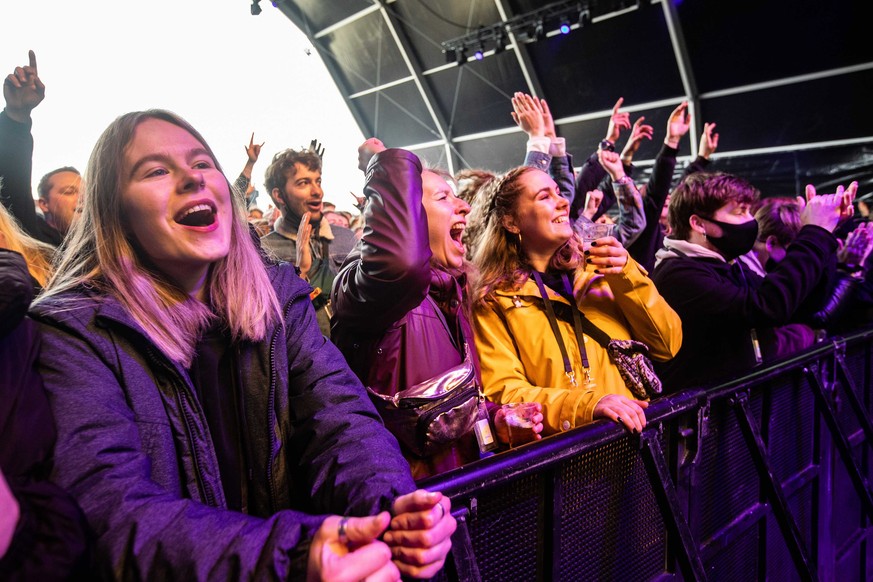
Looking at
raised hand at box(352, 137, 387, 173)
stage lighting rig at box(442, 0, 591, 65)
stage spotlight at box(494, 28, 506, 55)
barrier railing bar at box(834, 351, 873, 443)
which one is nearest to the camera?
raised hand at box(352, 137, 387, 173)

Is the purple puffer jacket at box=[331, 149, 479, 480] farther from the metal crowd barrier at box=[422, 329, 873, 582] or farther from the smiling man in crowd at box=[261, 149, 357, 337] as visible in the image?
the smiling man in crowd at box=[261, 149, 357, 337]

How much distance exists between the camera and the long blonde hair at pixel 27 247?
163cm

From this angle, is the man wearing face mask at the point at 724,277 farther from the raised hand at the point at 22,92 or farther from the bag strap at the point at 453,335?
the raised hand at the point at 22,92

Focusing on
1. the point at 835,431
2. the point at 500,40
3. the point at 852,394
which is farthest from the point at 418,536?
the point at 500,40

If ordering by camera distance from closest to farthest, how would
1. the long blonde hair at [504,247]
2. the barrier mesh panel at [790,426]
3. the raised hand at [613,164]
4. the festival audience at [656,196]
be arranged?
1. the long blonde hair at [504,247]
2. the barrier mesh panel at [790,426]
3. the raised hand at [613,164]
4. the festival audience at [656,196]

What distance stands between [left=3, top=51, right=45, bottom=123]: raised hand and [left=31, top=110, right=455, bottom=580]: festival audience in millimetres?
1489

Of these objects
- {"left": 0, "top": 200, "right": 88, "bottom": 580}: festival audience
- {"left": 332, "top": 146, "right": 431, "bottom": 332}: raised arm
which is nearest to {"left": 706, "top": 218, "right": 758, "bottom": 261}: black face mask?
{"left": 332, "top": 146, "right": 431, "bottom": 332}: raised arm

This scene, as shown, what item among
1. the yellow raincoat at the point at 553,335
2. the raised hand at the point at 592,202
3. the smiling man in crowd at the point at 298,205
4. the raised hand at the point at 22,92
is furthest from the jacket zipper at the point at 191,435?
the raised hand at the point at 592,202

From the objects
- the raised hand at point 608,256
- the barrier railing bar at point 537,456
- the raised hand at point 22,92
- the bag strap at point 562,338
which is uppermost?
the raised hand at point 22,92

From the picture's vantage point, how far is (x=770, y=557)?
2.07 m

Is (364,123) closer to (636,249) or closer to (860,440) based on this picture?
(636,249)

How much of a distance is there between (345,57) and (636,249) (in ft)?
37.4

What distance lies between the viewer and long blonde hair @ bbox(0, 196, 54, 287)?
1.63 m

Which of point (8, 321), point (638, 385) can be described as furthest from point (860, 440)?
point (8, 321)
